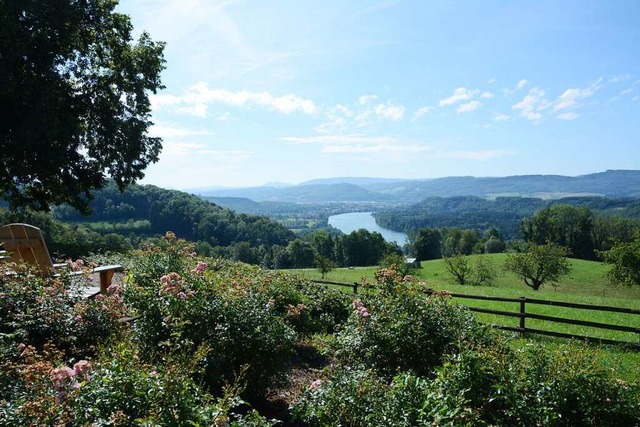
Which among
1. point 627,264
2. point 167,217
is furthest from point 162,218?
point 627,264

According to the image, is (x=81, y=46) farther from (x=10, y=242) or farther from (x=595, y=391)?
(x=595, y=391)

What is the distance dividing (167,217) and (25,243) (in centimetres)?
7534

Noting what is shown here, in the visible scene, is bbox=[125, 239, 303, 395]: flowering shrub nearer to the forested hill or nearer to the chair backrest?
the chair backrest

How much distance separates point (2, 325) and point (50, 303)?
2.19 ft

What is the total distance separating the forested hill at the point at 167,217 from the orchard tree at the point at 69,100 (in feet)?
193

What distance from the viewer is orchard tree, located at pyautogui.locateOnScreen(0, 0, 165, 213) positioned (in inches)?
532

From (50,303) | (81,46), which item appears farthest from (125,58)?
(50,303)

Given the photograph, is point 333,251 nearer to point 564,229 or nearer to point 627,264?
point 564,229

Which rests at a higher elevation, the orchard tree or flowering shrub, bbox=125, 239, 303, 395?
the orchard tree

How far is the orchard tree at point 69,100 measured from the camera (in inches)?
532

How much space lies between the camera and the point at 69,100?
15969 millimetres

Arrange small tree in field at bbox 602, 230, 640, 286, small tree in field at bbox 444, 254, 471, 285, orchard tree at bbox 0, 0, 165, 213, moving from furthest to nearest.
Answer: small tree in field at bbox 444, 254, 471, 285
small tree in field at bbox 602, 230, 640, 286
orchard tree at bbox 0, 0, 165, 213

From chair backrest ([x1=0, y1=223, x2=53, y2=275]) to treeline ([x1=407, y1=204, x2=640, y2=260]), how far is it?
56.2 meters

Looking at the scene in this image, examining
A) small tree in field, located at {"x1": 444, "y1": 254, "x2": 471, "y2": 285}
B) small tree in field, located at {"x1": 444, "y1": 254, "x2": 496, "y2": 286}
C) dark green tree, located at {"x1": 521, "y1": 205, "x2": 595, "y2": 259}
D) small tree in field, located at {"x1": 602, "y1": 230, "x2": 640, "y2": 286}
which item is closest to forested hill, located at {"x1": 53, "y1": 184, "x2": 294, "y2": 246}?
small tree in field, located at {"x1": 444, "y1": 254, "x2": 496, "y2": 286}
